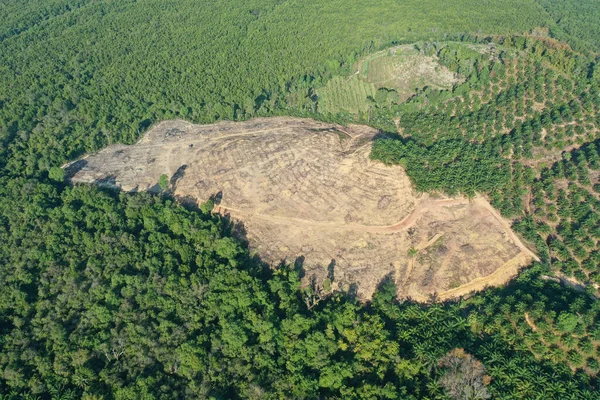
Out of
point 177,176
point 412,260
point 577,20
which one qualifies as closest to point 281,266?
point 412,260

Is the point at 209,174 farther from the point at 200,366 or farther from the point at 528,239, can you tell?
the point at 528,239

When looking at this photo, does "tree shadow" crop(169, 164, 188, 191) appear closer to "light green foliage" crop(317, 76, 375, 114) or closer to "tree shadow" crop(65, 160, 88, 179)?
"tree shadow" crop(65, 160, 88, 179)

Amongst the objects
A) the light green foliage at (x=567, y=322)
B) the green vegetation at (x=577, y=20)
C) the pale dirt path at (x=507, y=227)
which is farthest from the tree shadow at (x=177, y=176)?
the green vegetation at (x=577, y=20)

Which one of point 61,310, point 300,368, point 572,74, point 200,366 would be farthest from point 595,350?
point 61,310

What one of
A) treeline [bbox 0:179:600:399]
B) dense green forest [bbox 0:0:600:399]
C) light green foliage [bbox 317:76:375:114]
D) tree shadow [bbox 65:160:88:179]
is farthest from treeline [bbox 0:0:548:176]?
treeline [bbox 0:179:600:399]

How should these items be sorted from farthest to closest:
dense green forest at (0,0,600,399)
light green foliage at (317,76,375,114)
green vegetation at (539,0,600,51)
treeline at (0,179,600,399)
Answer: green vegetation at (539,0,600,51)
light green foliage at (317,76,375,114)
dense green forest at (0,0,600,399)
treeline at (0,179,600,399)

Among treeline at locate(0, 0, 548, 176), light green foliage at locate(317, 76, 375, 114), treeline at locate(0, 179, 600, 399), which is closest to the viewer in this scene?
treeline at locate(0, 179, 600, 399)

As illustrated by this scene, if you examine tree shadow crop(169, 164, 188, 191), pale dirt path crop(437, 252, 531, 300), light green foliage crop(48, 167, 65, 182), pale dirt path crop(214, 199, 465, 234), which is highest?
light green foliage crop(48, 167, 65, 182)
